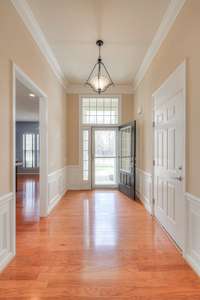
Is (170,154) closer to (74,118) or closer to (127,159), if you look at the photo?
(127,159)

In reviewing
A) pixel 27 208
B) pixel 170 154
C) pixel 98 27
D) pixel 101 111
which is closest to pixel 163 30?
pixel 98 27

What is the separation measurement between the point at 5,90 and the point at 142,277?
2542 mm

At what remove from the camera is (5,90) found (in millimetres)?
2303

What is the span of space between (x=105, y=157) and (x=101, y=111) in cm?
150

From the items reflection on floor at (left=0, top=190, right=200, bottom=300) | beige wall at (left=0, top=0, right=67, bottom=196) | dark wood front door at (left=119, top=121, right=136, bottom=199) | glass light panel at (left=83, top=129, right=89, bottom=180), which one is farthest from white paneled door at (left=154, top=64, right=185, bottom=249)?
glass light panel at (left=83, top=129, right=89, bottom=180)

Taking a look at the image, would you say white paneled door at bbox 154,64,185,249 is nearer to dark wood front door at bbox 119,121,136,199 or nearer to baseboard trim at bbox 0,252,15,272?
dark wood front door at bbox 119,121,136,199

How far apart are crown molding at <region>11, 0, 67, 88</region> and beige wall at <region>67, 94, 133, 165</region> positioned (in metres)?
1.55

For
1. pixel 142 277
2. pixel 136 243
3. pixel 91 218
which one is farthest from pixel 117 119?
pixel 142 277

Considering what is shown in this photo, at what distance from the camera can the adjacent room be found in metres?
2.14

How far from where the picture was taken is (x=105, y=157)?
21.4 feet

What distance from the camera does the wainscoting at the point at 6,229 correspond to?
2.23 metres

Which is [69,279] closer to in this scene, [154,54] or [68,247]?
[68,247]

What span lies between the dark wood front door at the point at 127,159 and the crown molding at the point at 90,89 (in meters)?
1.17

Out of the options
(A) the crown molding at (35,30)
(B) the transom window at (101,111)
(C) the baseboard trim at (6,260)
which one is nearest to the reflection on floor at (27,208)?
(C) the baseboard trim at (6,260)
